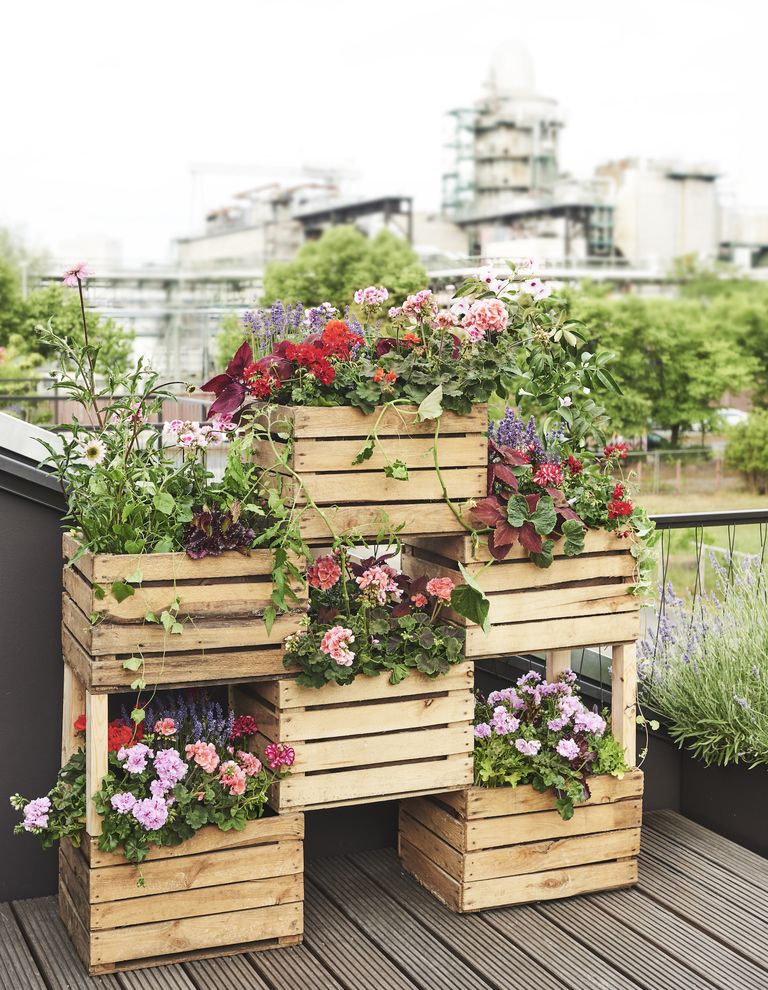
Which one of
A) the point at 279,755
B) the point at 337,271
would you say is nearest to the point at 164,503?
the point at 279,755

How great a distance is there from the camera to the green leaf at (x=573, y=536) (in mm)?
3006

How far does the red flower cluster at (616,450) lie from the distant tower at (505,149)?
75669 mm

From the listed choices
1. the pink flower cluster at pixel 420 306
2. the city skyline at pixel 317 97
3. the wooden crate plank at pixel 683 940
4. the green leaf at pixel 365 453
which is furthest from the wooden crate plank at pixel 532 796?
the city skyline at pixel 317 97

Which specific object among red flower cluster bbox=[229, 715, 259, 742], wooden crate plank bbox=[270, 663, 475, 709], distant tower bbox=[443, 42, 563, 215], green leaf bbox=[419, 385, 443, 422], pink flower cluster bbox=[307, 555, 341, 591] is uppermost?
distant tower bbox=[443, 42, 563, 215]

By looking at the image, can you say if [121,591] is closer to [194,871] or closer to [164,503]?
[164,503]

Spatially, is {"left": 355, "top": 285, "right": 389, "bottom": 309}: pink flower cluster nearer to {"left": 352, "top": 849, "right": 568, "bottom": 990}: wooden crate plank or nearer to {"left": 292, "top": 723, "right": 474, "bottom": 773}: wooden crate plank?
{"left": 292, "top": 723, "right": 474, "bottom": 773}: wooden crate plank

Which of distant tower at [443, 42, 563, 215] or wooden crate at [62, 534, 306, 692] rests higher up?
distant tower at [443, 42, 563, 215]

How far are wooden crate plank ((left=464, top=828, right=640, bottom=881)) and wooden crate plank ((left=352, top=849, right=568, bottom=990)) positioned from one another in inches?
4.5

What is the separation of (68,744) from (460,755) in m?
0.99

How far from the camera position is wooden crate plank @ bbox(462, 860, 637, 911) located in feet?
10.1

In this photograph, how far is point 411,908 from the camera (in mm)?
3131

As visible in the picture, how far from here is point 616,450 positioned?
3127 mm

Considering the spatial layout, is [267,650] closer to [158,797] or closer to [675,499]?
[158,797]

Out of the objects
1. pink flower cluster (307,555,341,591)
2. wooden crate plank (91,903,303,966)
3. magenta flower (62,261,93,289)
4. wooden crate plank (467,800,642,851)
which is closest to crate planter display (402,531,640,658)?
pink flower cluster (307,555,341,591)
